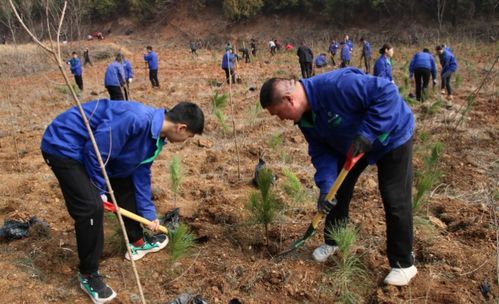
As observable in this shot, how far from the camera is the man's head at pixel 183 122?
8.07 ft

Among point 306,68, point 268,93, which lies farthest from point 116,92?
point 268,93

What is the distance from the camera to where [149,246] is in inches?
125

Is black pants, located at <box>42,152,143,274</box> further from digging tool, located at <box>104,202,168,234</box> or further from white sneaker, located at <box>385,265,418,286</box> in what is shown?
white sneaker, located at <box>385,265,418,286</box>

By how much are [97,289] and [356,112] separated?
1.93m

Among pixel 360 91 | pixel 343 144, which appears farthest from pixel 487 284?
pixel 360 91

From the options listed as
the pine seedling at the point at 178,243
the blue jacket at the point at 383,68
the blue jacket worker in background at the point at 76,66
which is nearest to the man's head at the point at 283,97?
the pine seedling at the point at 178,243

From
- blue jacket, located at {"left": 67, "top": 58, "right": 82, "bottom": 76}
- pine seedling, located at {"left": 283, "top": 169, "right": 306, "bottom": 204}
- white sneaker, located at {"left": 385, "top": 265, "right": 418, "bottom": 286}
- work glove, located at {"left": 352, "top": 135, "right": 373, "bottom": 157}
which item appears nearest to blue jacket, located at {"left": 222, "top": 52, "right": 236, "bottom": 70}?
pine seedling, located at {"left": 283, "top": 169, "right": 306, "bottom": 204}

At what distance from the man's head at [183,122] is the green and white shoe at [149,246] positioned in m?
1.07

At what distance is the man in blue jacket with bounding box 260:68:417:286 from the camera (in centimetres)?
227

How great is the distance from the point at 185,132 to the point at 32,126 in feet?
22.8

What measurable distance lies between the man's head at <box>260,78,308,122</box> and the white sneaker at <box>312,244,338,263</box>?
110 cm

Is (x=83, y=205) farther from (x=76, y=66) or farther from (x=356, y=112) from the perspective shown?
(x=76, y=66)

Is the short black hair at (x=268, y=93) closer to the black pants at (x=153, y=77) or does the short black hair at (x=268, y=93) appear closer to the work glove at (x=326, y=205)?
the work glove at (x=326, y=205)

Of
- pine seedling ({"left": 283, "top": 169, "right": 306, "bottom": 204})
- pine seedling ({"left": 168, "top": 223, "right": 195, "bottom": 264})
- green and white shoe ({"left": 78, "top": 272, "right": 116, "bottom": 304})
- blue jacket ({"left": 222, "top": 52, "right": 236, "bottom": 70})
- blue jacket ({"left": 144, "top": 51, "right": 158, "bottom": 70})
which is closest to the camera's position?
green and white shoe ({"left": 78, "top": 272, "right": 116, "bottom": 304})
